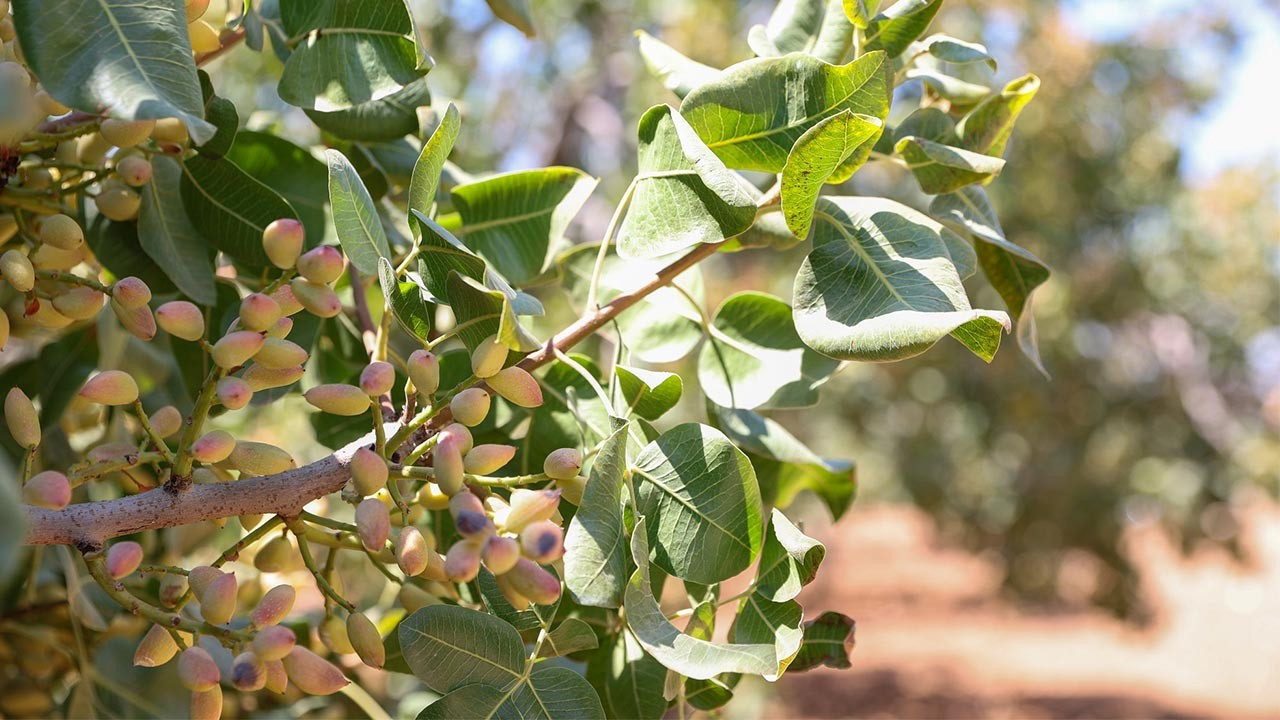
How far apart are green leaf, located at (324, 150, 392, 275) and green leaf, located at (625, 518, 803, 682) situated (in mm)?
198

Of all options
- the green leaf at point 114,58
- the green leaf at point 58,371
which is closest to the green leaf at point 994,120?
the green leaf at point 114,58

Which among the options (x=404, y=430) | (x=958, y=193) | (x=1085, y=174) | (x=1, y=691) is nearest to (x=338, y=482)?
(x=404, y=430)

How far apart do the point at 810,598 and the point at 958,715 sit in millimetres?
2431

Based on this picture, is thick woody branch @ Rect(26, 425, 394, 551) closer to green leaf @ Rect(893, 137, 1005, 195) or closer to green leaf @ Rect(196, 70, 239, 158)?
green leaf @ Rect(196, 70, 239, 158)

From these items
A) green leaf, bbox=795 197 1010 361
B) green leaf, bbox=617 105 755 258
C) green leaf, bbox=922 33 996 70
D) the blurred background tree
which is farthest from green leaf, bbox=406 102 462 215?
the blurred background tree

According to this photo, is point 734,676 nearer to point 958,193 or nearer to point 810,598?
point 958,193

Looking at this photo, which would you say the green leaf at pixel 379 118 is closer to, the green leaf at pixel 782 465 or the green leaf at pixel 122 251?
the green leaf at pixel 122 251

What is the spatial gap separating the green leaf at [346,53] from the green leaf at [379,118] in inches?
1.1

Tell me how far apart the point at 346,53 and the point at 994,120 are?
1.33ft

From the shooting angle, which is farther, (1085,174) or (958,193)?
(1085,174)

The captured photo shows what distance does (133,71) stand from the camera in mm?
469

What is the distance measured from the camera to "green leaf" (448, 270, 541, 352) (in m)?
0.52

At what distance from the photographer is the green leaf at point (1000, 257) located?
2.10 ft

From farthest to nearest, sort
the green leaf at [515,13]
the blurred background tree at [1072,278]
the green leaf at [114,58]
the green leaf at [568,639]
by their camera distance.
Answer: the blurred background tree at [1072,278] < the green leaf at [515,13] < the green leaf at [568,639] < the green leaf at [114,58]
